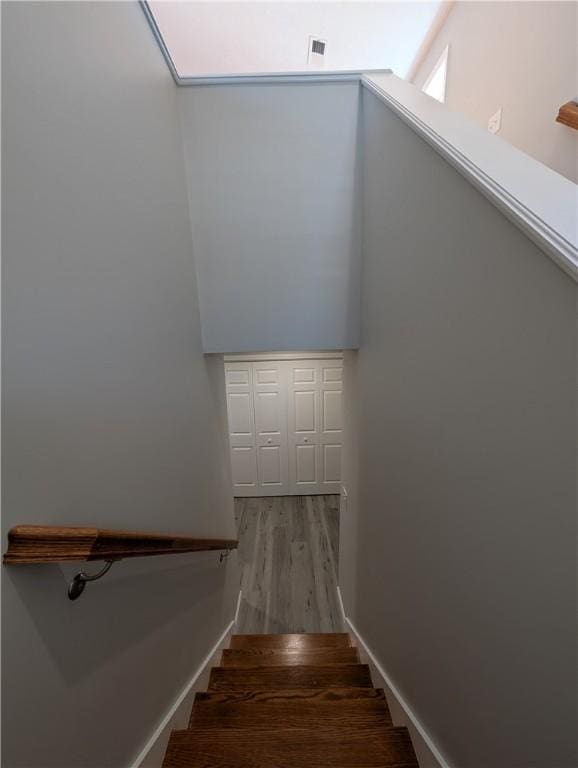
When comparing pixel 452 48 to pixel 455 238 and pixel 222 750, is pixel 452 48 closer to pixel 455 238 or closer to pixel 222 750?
pixel 455 238

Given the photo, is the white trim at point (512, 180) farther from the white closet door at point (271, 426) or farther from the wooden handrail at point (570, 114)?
the white closet door at point (271, 426)

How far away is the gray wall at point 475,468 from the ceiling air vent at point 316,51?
2.23 m

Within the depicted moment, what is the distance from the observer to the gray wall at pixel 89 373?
2.03 feet

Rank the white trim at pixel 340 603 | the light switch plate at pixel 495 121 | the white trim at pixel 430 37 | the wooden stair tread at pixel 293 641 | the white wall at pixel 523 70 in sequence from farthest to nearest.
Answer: the white trim at pixel 340 603, the white trim at pixel 430 37, the wooden stair tread at pixel 293 641, the light switch plate at pixel 495 121, the white wall at pixel 523 70

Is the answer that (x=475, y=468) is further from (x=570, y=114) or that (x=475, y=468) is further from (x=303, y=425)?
(x=303, y=425)

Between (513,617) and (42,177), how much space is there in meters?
1.28

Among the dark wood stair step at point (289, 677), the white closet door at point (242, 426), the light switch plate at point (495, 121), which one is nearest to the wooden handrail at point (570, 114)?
the light switch plate at point (495, 121)

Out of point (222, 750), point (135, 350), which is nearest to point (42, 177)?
point (135, 350)

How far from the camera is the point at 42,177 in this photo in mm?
697

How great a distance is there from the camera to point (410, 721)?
122 centimetres

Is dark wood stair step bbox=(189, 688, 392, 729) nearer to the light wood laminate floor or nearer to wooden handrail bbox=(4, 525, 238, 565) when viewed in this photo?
wooden handrail bbox=(4, 525, 238, 565)

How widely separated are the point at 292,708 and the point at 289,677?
38cm

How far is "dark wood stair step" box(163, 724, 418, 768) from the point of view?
110cm

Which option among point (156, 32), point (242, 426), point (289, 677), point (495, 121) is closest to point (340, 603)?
point (289, 677)
